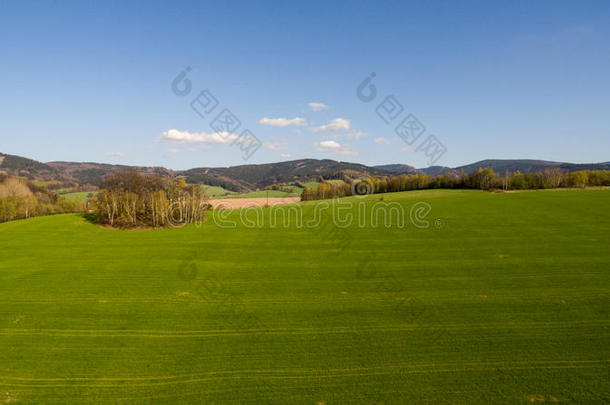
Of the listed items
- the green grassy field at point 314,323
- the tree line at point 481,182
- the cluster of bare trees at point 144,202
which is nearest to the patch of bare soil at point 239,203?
the tree line at point 481,182

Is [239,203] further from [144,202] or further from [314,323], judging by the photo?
[314,323]

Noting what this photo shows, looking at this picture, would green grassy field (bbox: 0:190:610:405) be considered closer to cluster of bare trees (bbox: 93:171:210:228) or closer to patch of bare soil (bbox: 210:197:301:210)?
cluster of bare trees (bbox: 93:171:210:228)

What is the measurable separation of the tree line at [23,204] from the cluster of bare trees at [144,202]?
30.9 m

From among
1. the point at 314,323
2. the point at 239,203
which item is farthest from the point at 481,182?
the point at 314,323

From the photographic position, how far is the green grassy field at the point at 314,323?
12.9 metres

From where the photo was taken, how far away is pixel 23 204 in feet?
239

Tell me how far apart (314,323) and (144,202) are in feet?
153

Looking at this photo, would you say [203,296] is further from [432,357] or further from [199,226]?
[199,226]

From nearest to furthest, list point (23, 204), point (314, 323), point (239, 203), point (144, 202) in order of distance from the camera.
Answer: point (314, 323) < point (144, 202) < point (23, 204) < point (239, 203)

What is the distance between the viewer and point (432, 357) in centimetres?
1460

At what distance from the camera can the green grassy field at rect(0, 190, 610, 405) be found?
12.9 m

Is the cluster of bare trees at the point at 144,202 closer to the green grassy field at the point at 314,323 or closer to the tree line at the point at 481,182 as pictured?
the green grassy field at the point at 314,323

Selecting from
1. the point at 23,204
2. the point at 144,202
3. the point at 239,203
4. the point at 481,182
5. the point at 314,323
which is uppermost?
the point at 481,182

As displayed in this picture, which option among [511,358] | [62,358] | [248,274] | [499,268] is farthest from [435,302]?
[62,358]
